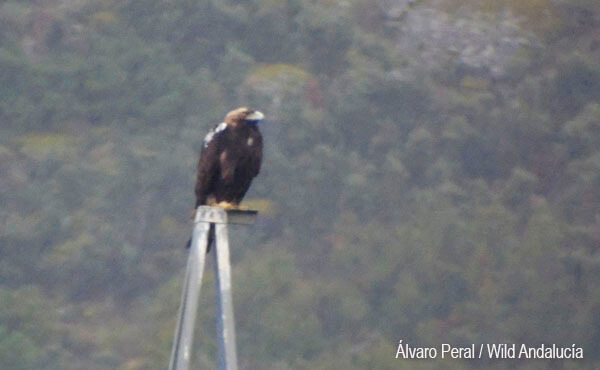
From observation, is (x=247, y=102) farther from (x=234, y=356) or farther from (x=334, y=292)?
(x=234, y=356)

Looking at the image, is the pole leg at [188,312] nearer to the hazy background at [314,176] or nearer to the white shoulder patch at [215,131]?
the white shoulder patch at [215,131]

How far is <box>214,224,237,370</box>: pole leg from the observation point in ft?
17.7

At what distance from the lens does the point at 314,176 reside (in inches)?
1103

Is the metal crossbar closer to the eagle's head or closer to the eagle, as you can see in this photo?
the eagle

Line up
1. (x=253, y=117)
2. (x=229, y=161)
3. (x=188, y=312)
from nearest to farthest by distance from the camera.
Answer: (x=188, y=312), (x=229, y=161), (x=253, y=117)

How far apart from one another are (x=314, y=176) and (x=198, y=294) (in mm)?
22588

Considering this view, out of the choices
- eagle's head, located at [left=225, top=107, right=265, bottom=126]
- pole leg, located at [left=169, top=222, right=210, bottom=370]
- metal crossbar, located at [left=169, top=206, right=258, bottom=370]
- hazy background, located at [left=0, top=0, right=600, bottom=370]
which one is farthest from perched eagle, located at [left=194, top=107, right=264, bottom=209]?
hazy background, located at [left=0, top=0, right=600, bottom=370]

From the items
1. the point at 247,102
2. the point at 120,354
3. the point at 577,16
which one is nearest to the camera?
the point at 120,354

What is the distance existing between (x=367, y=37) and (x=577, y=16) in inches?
208

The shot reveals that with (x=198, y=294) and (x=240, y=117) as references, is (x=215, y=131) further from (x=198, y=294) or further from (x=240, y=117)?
(x=198, y=294)

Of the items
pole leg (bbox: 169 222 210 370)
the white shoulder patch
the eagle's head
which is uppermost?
the eagle's head

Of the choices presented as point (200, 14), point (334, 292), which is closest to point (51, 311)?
point (334, 292)

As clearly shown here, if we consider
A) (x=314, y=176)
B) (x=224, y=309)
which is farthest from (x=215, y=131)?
(x=314, y=176)

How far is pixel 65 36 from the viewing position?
31266 millimetres
